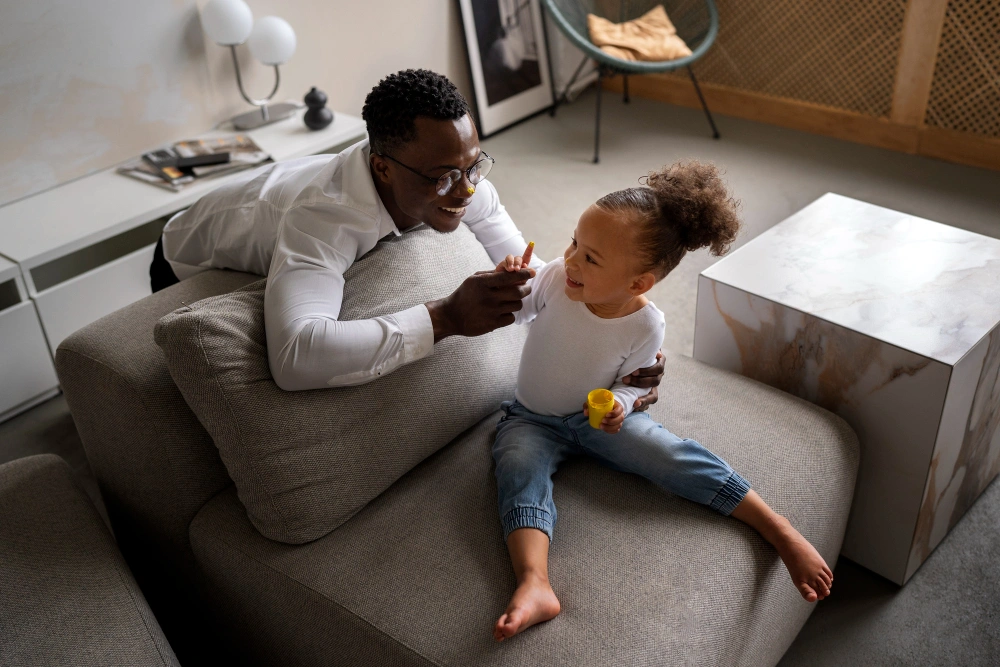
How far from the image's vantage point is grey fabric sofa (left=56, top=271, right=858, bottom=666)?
1307 mm

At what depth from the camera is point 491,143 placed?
4.04 metres

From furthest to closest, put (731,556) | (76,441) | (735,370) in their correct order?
1. (76,441)
2. (735,370)
3. (731,556)

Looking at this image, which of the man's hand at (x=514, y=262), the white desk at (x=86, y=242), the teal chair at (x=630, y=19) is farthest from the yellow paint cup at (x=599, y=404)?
the teal chair at (x=630, y=19)

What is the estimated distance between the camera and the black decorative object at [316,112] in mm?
3098

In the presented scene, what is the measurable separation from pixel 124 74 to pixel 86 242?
0.70 m

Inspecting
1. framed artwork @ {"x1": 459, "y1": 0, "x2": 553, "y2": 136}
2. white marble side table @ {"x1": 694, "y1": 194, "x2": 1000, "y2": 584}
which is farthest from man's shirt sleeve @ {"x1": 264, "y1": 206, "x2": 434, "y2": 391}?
framed artwork @ {"x1": 459, "y1": 0, "x2": 553, "y2": 136}

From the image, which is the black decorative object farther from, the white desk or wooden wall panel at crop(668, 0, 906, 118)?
wooden wall panel at crop(668, 0, 906, 118)

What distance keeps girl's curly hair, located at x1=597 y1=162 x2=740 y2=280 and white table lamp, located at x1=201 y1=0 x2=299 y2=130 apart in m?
1.98

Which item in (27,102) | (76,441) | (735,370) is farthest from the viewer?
(27,102)

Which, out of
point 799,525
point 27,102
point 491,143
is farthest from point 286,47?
point 799,525

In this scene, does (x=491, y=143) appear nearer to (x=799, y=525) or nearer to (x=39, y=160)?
(x=39, y=160)

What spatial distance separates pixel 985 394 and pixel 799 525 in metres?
0.52

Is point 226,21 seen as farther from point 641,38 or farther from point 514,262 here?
point 514,262

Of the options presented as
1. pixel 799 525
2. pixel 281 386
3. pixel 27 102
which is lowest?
pixel 799 525
